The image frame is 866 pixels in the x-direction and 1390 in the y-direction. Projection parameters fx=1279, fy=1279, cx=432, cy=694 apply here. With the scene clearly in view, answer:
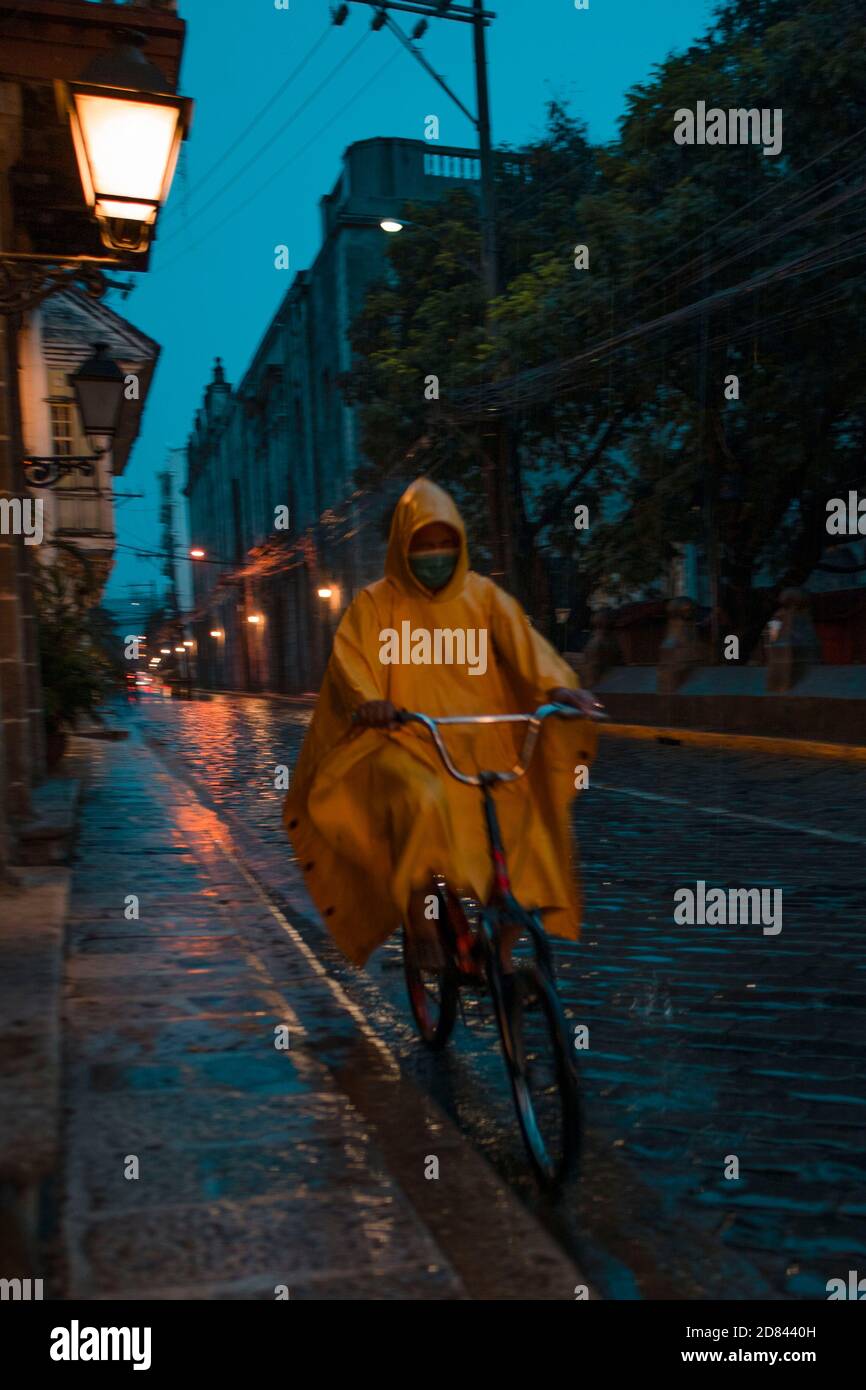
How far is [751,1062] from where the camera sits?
163 inches

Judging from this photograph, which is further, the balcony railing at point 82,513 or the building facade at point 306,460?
the building facade at point 306,460

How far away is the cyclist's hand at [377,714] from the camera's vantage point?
11.7 ft

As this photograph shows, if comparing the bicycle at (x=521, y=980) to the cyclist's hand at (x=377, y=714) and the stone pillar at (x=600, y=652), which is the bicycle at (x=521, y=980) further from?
the stone pillar at (x=600, y=652)

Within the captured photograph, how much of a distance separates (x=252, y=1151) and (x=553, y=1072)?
2.69 ft

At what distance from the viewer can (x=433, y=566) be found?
3938 mm

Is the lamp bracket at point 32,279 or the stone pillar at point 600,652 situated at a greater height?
the lamp bracket at point 32,279

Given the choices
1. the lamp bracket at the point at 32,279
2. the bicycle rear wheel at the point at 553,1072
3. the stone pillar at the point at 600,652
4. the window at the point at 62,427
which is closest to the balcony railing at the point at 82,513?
the window at the point at 62,427

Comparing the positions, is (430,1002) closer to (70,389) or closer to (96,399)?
(96,399)

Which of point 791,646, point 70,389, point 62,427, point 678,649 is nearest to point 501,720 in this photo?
point 791,646

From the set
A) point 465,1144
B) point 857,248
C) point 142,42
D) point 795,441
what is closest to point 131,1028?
point 465,1144

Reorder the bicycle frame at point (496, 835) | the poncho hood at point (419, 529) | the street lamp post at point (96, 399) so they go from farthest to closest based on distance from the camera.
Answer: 1. the street lamp post at point (96, 399)
2. the poncho hood at point (419, 529)
3. the bicycle frame at point (496, 835)

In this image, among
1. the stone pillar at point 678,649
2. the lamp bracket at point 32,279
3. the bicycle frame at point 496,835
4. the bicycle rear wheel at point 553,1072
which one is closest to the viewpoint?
the bicycle rear wheel at point 553,1072

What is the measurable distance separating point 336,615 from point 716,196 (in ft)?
79.0

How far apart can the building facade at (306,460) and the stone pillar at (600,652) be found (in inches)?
250
